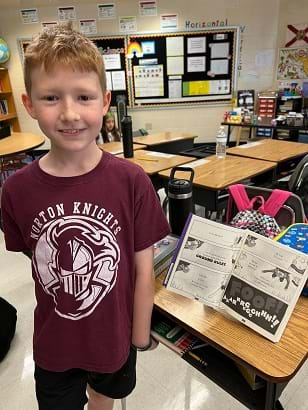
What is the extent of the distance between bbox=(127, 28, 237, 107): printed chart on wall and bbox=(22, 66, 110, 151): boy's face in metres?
4.93

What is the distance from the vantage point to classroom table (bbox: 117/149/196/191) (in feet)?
7.27

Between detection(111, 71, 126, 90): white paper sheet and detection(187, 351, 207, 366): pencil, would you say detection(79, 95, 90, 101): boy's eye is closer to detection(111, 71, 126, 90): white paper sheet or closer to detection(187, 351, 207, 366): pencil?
detection(187, 351, 207, 366): pencil

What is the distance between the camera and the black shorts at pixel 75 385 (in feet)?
2.80

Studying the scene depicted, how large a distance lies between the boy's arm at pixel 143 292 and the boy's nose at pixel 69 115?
370 mm

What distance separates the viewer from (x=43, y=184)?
2.38ft

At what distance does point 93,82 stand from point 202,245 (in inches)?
19.4

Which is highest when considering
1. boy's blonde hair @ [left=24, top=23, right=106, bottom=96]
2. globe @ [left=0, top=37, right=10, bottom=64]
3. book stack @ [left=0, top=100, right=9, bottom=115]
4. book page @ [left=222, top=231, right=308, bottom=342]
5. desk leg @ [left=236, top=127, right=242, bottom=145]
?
globe @ [left=0, top=37, right=10, bottom=64]

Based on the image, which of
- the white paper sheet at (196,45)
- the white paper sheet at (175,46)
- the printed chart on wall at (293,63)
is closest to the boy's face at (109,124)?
the white paper sheet at (175,46)

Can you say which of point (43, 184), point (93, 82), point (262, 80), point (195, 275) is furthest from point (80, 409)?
point (262, 80)

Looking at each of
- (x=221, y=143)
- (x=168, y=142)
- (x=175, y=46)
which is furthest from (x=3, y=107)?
(x=221, y=143)

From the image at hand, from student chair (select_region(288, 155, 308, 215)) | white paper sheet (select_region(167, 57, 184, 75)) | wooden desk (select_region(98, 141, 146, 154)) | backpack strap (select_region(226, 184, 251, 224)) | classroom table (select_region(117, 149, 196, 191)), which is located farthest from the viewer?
white paper sheet (select_region(167, 57, 184, 75))

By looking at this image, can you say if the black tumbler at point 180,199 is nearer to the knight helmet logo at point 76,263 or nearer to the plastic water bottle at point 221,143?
the knight helmet logo at point 76,263

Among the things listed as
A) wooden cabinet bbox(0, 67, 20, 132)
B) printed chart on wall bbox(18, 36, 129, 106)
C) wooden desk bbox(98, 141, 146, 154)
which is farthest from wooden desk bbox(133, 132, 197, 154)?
wooden cabinet bbox(0, 67, 20, 132)

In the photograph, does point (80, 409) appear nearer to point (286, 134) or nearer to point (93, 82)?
point (93, 82)
